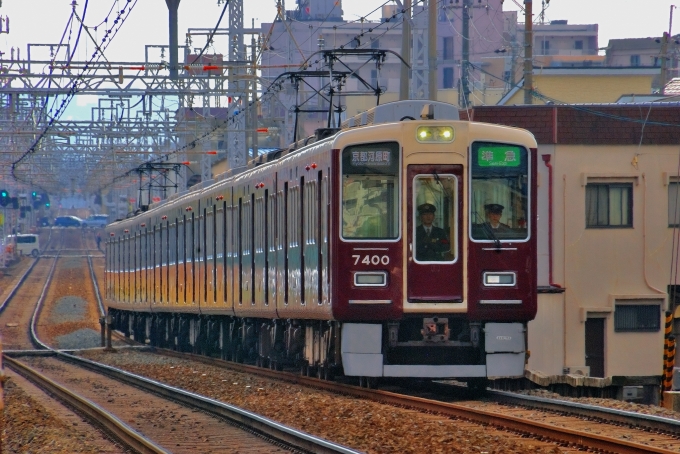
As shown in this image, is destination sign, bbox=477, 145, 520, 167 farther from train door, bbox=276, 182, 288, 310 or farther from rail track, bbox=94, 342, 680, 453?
train door, bbox=276, 182, 288, 310

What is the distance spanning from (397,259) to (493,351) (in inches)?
51.6

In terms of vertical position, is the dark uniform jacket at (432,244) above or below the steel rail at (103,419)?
above

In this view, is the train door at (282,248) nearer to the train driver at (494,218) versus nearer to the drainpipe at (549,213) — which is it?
the train driver at (494,218)

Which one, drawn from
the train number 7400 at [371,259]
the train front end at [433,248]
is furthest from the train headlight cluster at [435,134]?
the train number 7400 at [371,259]

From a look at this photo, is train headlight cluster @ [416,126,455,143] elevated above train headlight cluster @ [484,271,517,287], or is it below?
above

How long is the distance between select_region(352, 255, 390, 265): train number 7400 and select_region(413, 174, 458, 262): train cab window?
0.31m

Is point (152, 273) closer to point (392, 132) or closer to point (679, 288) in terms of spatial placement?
point (679, 288)

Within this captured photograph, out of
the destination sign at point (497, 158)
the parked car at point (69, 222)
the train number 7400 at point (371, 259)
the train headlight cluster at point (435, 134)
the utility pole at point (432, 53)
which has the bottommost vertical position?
the train number 7400 at point (371, 259)

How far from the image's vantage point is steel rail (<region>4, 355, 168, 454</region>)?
941cm

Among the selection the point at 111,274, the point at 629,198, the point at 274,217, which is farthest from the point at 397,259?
the point at 111,274

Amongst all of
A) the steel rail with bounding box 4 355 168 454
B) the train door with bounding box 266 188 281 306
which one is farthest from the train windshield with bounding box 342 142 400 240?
the train door with bounding box 266 188 281 306

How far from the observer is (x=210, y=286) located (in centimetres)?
2152

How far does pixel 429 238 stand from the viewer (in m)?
12.5

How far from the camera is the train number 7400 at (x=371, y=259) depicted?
12.4 metres
